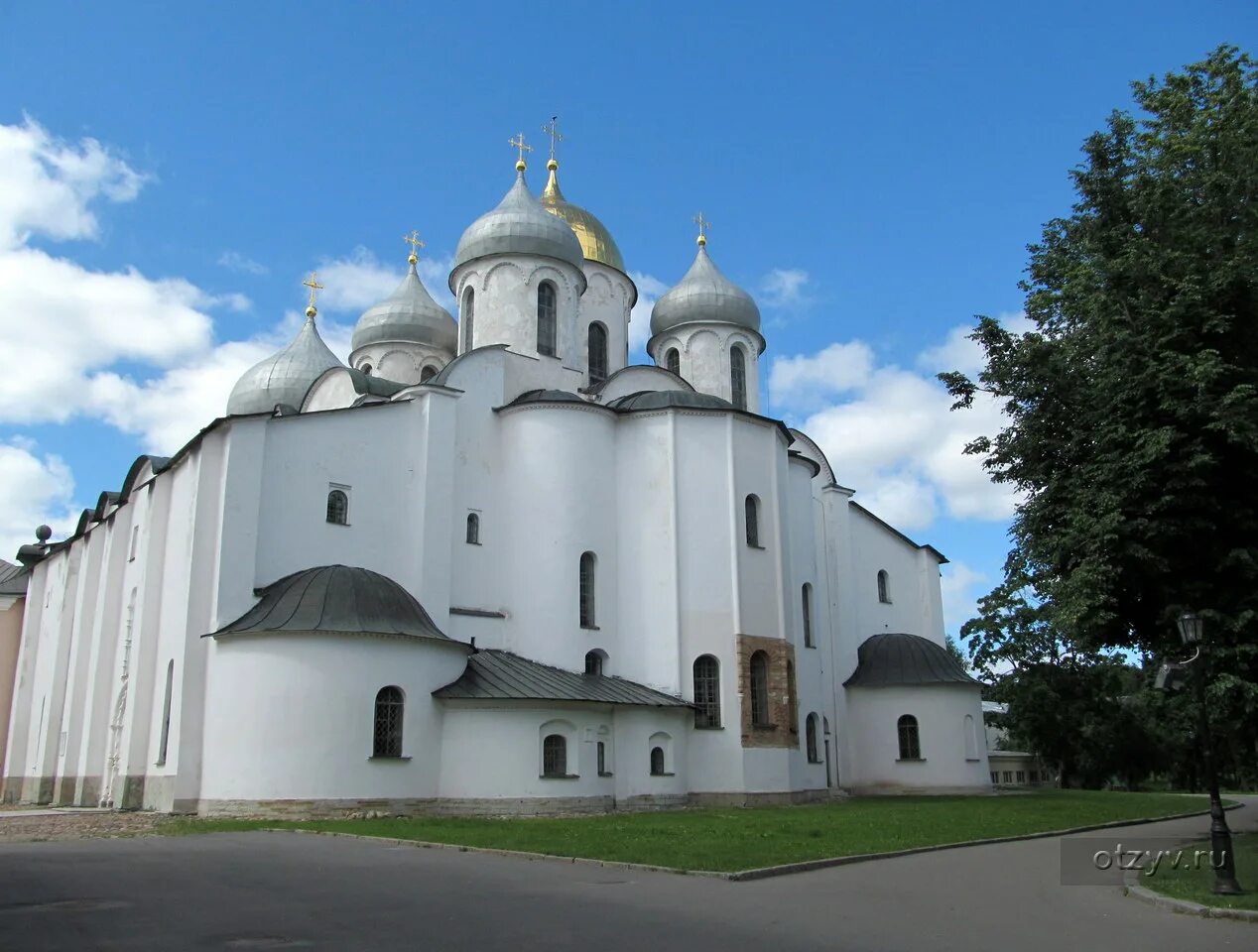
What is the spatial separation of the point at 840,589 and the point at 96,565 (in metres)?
22.2

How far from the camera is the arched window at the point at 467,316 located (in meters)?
30.8

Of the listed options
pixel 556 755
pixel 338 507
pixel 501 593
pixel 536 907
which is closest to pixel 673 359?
pixel 501 593

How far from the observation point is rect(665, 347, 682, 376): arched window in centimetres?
3641

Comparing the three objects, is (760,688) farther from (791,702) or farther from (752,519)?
(752,519)

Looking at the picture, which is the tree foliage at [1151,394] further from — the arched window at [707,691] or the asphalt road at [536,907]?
the arched window at [707,691]

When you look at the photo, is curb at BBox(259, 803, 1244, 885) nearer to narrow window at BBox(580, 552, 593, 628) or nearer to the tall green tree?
the tall green tree

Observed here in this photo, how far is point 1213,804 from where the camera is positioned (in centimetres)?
1096

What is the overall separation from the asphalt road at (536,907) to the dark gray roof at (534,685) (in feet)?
29.4

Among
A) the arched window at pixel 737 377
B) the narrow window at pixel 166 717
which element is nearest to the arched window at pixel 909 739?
the arched window at pixel 737 377

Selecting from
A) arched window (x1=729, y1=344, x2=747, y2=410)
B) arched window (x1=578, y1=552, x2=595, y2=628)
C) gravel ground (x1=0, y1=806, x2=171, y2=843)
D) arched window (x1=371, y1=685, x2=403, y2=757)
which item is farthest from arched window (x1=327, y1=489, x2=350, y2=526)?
arched window (x1=729, y1=344, x2=747, y2=410)

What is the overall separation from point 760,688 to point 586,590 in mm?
4938

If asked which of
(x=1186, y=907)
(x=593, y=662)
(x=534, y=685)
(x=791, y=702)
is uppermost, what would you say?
(x=593, y=662)

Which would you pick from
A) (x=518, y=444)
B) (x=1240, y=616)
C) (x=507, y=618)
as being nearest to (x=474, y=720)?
(x=507, y=618)

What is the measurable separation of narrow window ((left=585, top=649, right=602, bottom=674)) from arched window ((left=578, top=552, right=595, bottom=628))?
704mm
